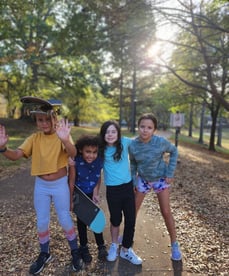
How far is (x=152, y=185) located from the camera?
127 inches

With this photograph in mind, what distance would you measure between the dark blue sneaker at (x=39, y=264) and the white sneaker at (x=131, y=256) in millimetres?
870

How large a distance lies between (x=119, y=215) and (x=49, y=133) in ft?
3.90

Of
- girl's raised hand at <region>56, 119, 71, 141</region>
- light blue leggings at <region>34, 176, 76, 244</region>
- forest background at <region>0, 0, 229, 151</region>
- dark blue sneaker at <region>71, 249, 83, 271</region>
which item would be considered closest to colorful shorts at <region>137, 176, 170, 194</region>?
light blue leggings at <region>34, 176, 76, 244</region>

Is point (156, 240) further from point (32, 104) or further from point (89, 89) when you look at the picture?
point (89, 89)

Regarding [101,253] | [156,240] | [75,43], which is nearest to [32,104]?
[101,253]

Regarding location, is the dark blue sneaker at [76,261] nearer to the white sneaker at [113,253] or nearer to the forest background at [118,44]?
the white sneaker at [113,253]

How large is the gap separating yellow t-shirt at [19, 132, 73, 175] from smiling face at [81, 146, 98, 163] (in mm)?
215

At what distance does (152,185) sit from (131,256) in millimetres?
844

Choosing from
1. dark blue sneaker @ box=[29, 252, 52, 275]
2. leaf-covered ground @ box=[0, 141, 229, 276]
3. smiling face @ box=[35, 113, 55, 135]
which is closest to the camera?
smiling face @ box=[35, 113, 55, 135]

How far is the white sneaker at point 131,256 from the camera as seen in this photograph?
3.13 metres

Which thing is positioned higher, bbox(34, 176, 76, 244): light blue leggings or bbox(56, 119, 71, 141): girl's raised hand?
bbox(56, 119, 71, 141): girl's raised hand

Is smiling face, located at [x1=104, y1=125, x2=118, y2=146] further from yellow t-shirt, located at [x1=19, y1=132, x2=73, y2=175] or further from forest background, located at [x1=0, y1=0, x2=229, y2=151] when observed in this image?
forest background, located at [x1=0, y1=0, x2=229, y2=151]

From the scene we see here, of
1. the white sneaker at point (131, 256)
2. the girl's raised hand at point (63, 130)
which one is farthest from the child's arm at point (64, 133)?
the white sneaker at point (131, 256)

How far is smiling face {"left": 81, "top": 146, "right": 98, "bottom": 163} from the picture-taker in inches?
116
